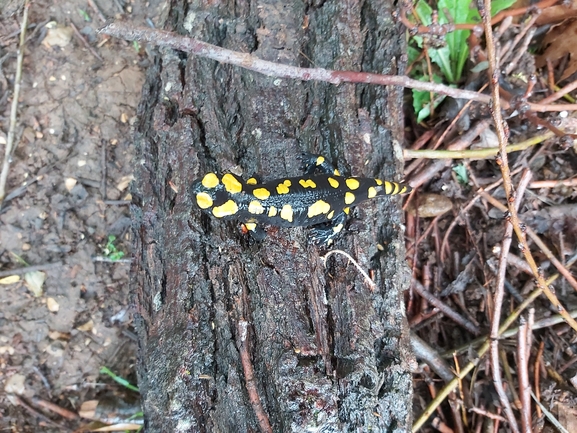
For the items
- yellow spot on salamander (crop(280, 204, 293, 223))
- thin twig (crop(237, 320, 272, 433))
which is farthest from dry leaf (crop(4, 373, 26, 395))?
yellow spot on salamander (crop(280, 204, 293, 223))

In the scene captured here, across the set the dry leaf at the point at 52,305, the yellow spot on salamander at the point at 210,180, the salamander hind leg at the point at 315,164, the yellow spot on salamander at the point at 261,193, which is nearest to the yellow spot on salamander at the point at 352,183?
the salamander hind leg at the point at 315,164

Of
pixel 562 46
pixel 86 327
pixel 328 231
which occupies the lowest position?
pixel 86 327

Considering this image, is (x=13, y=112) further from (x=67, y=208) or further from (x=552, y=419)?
(x=552, y=419)

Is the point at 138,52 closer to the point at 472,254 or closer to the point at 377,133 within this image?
the point at 377,133

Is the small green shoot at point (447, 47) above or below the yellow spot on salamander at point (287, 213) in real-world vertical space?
above

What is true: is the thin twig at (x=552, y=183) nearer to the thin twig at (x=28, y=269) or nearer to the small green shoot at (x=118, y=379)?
the small green shoot at (x=118, y=379)

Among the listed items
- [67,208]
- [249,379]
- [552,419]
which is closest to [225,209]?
[249,379]

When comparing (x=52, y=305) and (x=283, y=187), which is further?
(x=52, y=305)
